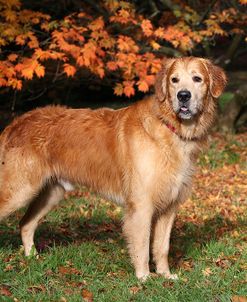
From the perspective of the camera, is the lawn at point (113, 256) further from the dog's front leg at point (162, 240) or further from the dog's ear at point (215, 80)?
the dog's ear at point (215, 80)

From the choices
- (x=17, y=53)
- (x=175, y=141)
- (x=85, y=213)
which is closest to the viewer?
(x=175, y=141)

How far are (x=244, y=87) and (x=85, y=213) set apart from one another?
628cm

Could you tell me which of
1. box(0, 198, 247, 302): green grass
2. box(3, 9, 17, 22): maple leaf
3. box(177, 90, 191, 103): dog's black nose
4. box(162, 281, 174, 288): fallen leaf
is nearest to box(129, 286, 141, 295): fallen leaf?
box(0, 198, 247, 302): green grass

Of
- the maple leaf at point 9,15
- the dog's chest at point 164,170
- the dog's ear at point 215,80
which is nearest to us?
the dog's chest at point 164,170

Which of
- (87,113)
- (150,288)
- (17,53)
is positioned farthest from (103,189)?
(17,53)

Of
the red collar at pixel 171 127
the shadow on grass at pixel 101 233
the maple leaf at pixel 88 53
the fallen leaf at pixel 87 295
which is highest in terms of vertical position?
the red collar at pixel 171 127

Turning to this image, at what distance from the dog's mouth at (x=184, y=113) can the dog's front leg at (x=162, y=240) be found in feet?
3.11

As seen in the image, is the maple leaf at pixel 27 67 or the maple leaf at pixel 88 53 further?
the maple leaf at pixel 88 53

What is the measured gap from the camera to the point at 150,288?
4672 mm

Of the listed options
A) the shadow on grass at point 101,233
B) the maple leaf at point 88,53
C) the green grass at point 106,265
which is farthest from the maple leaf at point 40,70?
the shadow on grass at point 101,233

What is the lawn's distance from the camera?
452 centimetres

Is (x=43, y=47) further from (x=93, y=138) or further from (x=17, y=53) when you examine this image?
(x=93, y=138)

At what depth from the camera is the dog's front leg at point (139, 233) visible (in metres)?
4.98

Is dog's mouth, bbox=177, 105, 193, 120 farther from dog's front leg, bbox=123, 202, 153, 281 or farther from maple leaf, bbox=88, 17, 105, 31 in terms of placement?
maple leaf, bbox=88, 17, 105, 31
